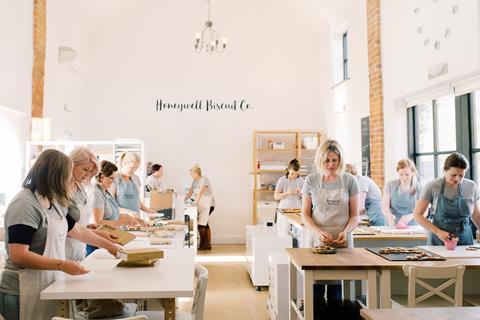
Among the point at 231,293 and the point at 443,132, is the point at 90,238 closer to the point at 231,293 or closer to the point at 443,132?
the point at 231,293

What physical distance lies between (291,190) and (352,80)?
197 cm

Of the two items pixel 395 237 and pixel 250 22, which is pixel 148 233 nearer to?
pixel 395 237

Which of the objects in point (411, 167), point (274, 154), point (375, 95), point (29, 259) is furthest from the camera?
point (274, 154)

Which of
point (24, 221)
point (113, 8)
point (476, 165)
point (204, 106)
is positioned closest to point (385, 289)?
point (24, 221)

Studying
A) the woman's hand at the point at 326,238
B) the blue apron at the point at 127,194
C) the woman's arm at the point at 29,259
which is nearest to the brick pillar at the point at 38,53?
the blue apron at the point at 127,194

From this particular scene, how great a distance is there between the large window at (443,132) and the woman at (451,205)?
0.96 meters

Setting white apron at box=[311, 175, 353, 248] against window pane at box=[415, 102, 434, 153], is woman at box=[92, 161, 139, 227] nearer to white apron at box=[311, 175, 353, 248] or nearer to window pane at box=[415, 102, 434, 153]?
white apron at box=[311, 175, 353, 248]

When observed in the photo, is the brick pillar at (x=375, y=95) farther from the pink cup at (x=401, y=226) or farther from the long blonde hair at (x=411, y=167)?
the pink cup at (x=401, y=226)

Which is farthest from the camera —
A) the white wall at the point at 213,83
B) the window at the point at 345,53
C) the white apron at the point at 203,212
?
the white wall at the point at 213,83

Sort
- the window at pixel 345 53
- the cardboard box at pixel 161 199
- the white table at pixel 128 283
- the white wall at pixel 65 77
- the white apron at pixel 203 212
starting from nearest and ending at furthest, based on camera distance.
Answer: the white table at pixel 128 283 → the cardboard box at pixel 161 199 → the white wall at pixel 65 77 → the window at pixel 345 53 → the white apron at pixel 203 212

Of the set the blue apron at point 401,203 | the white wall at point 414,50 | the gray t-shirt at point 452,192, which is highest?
the white wall at point 414,50

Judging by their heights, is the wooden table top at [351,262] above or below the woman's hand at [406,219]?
below

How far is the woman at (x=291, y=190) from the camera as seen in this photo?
254 inches

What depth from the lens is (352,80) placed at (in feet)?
22.7
